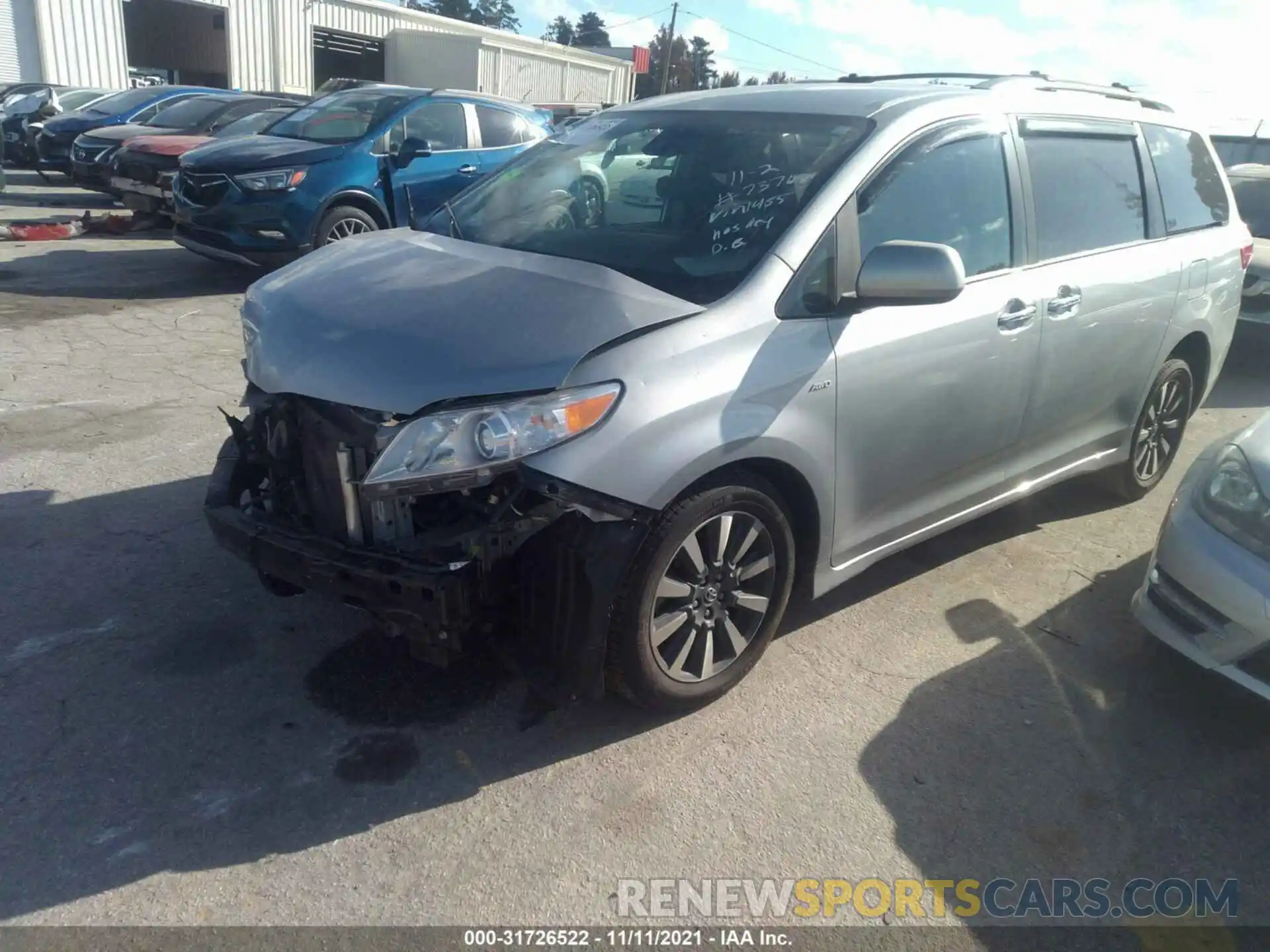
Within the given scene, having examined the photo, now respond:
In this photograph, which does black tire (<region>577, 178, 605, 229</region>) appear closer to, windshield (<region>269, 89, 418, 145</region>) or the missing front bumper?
the missing front bumper

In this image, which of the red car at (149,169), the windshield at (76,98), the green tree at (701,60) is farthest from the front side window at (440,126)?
the green tree at (701,60)

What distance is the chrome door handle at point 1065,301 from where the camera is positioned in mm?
3791

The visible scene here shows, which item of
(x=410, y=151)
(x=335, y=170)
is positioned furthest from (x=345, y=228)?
(x=410, y=151)

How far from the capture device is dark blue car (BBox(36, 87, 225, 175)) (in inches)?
584

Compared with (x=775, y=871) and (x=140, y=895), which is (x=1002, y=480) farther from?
(x=140, y=895)

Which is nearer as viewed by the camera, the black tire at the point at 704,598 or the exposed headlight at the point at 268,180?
the black tire at the point at 704,598

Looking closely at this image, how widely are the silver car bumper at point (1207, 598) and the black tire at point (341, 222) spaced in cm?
718

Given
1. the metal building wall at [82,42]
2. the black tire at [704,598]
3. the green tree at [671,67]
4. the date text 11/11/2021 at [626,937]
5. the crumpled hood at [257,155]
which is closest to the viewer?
the date text 11/11/2021 at [626,937]

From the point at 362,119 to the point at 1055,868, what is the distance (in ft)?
29.3

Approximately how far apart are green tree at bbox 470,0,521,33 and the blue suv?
286ft

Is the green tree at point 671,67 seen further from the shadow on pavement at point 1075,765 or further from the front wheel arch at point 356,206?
the shadow on pavement at point 1075,765

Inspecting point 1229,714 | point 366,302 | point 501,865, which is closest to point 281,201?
point 366,302

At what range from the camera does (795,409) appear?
2969 mm
